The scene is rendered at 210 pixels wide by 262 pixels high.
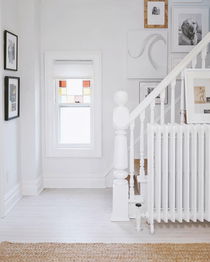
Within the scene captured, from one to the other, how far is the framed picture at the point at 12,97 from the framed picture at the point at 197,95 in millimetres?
1859

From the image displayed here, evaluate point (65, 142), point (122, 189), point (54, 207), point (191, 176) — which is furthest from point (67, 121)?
point (191, 176)

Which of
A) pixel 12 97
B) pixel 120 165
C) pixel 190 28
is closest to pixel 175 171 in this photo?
pixel 120 165

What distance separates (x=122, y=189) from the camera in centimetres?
440

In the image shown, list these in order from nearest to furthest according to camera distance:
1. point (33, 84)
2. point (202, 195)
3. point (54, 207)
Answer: point (202, 195)
point (54, 207)
point (33, 84)

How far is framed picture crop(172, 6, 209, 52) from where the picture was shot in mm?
5820

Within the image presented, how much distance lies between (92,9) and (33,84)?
4.17 ft

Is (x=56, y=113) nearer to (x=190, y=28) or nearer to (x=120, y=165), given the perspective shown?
(x=120, y=165)

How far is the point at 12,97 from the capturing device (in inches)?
196

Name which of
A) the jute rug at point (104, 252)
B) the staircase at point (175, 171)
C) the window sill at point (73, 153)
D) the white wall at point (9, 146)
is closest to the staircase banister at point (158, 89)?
the staircase at point (175, 171)

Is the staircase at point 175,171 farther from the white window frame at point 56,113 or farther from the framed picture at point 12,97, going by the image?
the white window frame at point 56,113

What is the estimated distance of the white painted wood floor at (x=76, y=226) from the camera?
156 inches

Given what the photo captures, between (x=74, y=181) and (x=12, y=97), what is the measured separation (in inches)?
61.9

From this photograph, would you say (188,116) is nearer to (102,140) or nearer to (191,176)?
(191,176)

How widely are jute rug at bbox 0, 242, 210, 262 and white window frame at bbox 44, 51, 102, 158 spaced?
7.61ft
